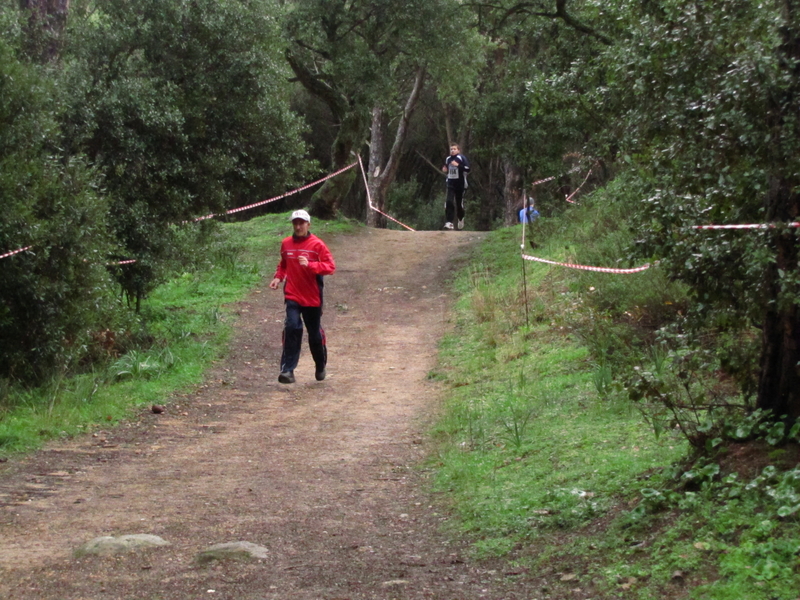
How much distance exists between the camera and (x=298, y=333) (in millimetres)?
9945

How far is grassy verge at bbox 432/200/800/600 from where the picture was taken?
13.8 feet

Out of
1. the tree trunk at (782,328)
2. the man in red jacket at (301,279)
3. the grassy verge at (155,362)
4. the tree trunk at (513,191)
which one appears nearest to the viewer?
the tree trunk at (782,328)

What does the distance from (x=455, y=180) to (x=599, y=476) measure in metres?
15.4

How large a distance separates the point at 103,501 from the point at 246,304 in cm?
825

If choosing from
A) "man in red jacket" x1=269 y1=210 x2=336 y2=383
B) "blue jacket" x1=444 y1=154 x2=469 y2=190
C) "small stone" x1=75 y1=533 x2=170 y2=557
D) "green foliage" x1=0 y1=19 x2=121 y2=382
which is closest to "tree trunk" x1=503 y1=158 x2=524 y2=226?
"blue jacket" x1=444 y1=154 x2=469 y2=190

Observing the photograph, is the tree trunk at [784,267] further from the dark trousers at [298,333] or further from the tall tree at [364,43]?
the tall tree at [364,43]

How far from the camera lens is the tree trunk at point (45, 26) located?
35.1 feet

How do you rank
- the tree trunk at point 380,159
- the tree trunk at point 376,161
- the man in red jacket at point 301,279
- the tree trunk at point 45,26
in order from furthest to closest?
the tree trunk at point 376,161
the tree trunk at point 380,159
the tree trunk at point 45,26
the man in red jacket at point 301,279

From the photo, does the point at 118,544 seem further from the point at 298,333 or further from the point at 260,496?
the point at 298,333

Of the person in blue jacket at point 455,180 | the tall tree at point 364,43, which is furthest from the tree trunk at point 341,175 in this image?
the person in blue jacket at point 455,180

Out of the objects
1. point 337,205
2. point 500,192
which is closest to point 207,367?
point 337,205

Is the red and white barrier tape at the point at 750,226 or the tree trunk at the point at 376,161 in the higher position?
the tree trunk at the point at 376,161

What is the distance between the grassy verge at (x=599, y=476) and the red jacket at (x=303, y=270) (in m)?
1.74

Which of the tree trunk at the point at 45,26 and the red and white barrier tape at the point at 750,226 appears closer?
the red and white barrier tape at the point at 750,226
